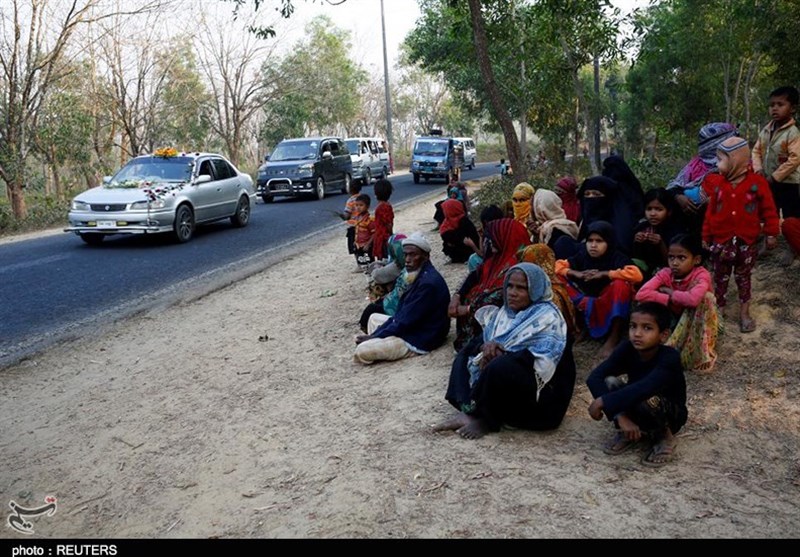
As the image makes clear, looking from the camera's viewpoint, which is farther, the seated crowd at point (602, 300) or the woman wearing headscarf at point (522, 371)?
the woman wearing headscarf at point (522, 371)

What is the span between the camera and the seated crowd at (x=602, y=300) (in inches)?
159

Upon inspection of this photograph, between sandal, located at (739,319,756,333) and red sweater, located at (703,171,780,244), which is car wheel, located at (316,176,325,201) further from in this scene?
sandal, located at (739,319,756,333)

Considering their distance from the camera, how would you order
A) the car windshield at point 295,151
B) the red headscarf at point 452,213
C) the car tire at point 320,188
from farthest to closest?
the car windshield at point 295,151 → the car tire at point 320,188 → the red headscarf at point 452,213

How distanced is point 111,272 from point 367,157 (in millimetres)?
20099

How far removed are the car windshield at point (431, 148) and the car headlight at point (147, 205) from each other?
1767 centimetres

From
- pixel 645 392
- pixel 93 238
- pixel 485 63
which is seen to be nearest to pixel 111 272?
pixel 93 238

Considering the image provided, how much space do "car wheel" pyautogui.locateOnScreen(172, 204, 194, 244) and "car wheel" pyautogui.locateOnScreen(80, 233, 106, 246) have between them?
128cm

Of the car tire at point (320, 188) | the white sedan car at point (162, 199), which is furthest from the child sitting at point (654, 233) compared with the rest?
the car tire at point (320, 188)

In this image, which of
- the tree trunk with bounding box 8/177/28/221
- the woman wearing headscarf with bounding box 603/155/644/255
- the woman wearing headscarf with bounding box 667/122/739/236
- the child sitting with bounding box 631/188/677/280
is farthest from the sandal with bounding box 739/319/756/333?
the tree trunk with bounding box 8/177/28/221

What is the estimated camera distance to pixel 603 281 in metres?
5.48

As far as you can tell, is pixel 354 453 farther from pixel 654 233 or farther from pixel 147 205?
pixel 147 205

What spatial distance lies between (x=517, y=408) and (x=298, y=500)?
1417 millimetres

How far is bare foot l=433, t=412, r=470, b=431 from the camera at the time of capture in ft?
14.5

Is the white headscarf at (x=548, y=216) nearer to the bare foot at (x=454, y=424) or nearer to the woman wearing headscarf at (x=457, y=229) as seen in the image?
the woman wearing headscarf at (x=457, y=229)
